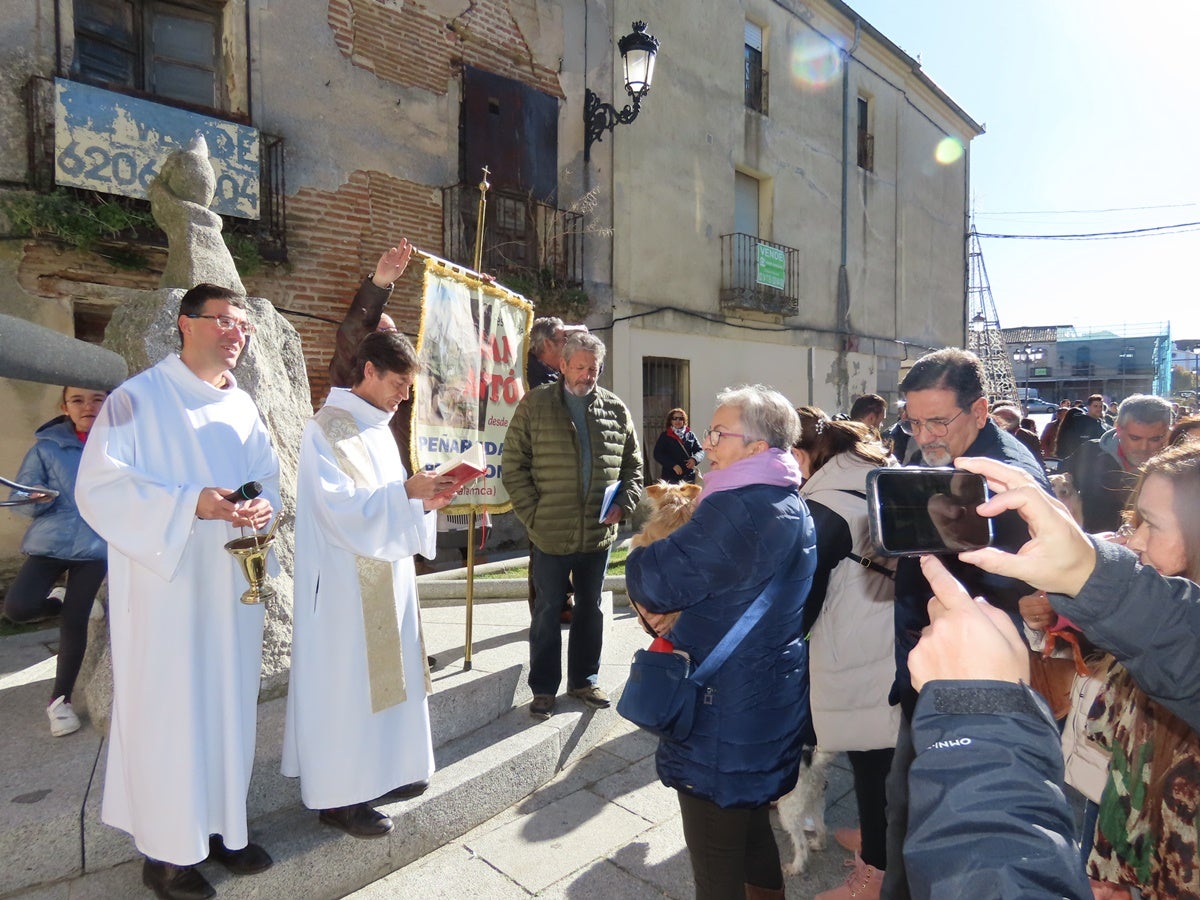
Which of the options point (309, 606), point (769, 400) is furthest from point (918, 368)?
point (309, 606)

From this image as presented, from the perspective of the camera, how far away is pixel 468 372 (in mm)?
3938

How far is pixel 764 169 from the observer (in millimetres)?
13469

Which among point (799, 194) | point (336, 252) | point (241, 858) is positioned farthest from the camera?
point (799, 194)

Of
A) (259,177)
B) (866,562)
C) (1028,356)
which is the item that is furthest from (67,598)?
(1028,356)

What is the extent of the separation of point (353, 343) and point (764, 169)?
11.8 metres

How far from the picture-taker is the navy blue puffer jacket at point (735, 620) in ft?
6.51

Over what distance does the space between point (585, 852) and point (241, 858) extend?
125cm

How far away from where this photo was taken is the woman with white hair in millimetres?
1993

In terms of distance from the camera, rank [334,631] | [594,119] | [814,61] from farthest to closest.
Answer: [814,61] → [594,119] → [334,631]

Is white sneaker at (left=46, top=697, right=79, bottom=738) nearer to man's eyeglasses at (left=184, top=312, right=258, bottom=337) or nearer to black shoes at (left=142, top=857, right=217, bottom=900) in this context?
black shoes at (left=142, top=857, right=217, bottom=900)

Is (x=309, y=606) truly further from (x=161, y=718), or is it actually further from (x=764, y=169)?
(x=764, y=169)

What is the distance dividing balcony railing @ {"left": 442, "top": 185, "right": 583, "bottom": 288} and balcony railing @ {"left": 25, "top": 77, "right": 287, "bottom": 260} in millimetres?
1960

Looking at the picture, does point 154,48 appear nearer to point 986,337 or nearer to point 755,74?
point 755,74

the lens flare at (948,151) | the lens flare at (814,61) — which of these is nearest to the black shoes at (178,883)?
the lens flare at (814,61)
